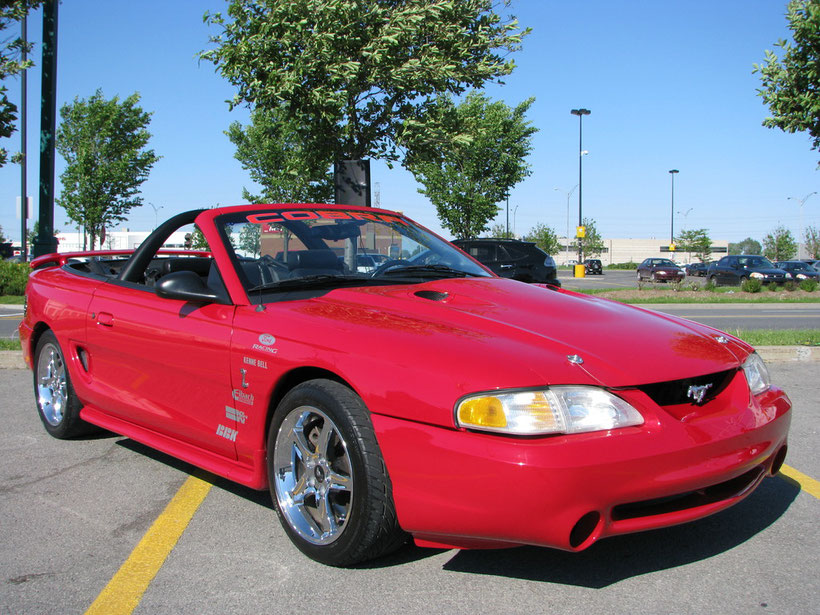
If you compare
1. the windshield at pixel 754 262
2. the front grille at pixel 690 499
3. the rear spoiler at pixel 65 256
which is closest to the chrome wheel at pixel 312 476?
the front grille at pixel 690 499

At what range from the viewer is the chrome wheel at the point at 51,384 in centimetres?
461

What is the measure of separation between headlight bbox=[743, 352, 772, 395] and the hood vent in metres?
1.26

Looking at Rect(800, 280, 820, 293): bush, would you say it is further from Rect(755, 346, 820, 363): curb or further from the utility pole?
the utility pole

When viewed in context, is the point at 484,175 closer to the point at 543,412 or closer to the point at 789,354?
the point at 789,354

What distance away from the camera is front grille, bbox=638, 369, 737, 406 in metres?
2.59

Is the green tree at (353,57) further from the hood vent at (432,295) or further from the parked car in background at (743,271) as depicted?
the parked car in background at (743,271)

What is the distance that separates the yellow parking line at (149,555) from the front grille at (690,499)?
5.49ft

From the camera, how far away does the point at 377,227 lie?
4164mm

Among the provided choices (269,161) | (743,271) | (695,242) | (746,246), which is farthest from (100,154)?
(746,246)

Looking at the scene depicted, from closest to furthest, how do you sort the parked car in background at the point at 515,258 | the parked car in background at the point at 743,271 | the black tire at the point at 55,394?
the black tire at the point at 55,394
the parked car in background at the point at 515,258
the parked car in background at the point at 743,271

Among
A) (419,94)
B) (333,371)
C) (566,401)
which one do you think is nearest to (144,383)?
(333,371)

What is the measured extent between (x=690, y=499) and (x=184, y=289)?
2235 millimetres

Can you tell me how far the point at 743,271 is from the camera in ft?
92.8

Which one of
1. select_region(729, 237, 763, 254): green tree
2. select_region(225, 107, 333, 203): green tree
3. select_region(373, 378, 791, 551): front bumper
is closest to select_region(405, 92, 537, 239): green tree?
select_region(225, 107, 333, 203): green tree
